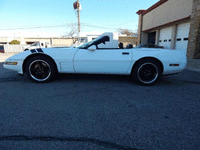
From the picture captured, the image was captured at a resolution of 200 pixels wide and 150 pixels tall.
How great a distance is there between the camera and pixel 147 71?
3.82m

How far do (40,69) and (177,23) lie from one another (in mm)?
11231

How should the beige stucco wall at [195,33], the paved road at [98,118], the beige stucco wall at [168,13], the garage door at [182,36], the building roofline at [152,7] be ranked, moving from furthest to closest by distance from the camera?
the building roofline at [152,7] → the garage door at [182,36] → the beige stucco wall at [168,13] → the beige stucco wall at [195,33] → the paved road at [98,118]

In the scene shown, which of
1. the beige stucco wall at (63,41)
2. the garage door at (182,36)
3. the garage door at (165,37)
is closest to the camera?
the garage door at (182,36)

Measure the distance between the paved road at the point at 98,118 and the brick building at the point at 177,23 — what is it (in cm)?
692

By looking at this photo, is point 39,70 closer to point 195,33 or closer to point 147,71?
point 147,71

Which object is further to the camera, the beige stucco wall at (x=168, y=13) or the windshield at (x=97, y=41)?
the beige stucco wall at (x=168, y=13)

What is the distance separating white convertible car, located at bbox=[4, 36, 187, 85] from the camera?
374cm

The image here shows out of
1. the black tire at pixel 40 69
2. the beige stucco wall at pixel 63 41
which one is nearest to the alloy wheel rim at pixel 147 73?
the black tire at pixel 40 69

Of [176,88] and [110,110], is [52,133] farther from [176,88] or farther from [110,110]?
[176,88]

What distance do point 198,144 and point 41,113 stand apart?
2.07 metres

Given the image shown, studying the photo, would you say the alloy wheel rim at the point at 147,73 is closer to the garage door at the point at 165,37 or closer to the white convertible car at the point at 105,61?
the white convertible car at the point at 105,61

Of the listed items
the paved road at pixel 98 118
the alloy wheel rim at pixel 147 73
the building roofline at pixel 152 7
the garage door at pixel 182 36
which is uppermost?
the building roofline at pixel 152 7

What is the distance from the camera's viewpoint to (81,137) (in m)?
1.70

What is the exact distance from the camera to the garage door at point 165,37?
12.7 meters
